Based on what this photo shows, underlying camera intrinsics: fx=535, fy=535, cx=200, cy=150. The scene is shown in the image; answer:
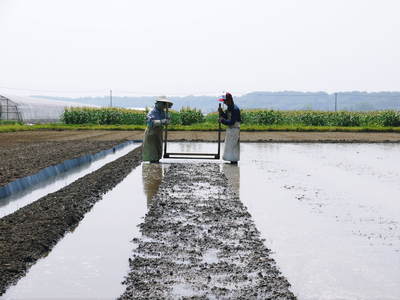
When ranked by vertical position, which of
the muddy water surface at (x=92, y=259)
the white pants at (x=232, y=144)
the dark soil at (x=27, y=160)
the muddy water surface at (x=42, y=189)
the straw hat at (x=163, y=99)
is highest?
the straw hat at (x=163, y=99)

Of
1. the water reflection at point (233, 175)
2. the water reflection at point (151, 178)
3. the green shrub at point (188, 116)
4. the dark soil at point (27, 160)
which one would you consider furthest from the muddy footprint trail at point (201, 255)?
the green shrub at point (188, 116)

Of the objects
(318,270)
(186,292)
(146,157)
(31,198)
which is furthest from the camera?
(146,157)

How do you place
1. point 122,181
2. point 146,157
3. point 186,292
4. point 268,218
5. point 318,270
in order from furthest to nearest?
point 146,157
point 122,181
point 268,218
point 318,270
point 186,292

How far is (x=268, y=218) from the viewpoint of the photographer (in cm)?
756

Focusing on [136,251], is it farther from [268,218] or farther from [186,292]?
[268,218]

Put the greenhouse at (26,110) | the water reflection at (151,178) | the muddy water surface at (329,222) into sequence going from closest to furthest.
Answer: the muddy water surface at (329,222)
the water reflection at (151,178)
the greenhouse at (26,110)

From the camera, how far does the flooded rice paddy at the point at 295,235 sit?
4727mm

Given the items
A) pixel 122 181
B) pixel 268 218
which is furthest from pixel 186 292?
pixel 122 181

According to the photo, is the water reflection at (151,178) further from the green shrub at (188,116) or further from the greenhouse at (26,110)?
the greenhouse at (26,110)

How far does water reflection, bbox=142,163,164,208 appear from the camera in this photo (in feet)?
31.7

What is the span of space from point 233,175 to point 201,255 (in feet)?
22.3

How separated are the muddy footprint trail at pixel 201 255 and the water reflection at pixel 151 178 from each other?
2.04 feet

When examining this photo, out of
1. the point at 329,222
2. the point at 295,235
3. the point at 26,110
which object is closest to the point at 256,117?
the point at 26,110

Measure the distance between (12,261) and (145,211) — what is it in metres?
2.92
